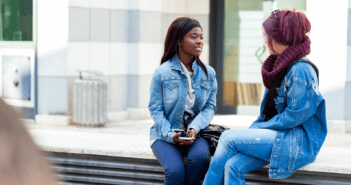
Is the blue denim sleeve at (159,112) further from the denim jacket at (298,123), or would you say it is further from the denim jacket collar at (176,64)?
the denim jacket at (298,123)

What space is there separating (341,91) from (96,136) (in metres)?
4.34

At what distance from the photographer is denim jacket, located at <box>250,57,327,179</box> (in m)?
2.68

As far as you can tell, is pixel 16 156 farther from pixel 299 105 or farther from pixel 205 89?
pixel 205 89

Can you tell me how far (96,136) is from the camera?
4.33 metres

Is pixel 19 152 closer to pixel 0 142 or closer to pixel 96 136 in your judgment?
pixel 0 142

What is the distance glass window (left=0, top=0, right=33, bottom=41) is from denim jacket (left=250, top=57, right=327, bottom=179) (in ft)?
20.7

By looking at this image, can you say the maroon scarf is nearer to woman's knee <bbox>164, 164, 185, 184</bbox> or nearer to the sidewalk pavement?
woman's knee <bbox>164, 164, 185, 184</bbox>

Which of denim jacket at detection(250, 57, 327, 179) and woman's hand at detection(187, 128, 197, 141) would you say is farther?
woman's hand at detection(187, 128, 197, 141)

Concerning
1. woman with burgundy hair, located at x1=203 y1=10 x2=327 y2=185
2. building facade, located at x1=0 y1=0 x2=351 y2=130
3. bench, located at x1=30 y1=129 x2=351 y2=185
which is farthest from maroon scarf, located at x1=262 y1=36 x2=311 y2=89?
building facade, located at x1=0 y1=0 x2=351 y2=130

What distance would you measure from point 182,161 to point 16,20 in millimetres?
Answer: 6292

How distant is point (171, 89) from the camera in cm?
318

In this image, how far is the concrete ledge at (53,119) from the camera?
298 inches

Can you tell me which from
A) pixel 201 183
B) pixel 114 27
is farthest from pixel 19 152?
pixel 114 27

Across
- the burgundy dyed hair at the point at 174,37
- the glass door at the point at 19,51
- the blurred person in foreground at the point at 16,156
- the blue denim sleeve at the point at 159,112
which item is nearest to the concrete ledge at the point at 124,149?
the blue denim sleeve at the point at 159,112
